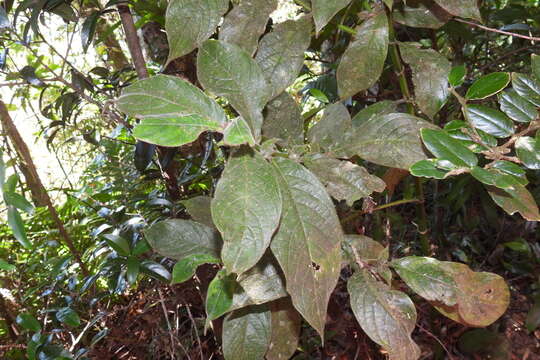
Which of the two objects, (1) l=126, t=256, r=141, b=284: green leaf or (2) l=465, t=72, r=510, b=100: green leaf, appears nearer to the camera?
(2) l=465, t=72, r=510, b=100: green leaf

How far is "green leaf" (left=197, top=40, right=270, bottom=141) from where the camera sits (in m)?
0.56

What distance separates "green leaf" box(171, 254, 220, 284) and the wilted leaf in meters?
0.15

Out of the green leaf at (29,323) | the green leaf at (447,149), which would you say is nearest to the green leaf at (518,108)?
the green leaf at (447,149)

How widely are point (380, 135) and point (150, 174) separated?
80 cm

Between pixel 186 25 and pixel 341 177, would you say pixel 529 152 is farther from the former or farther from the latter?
pixel 186 25

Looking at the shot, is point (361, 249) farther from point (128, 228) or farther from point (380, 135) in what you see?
point (128, 228)

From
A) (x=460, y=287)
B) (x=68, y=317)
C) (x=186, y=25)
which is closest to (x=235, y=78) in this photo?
(x=186, y=25)

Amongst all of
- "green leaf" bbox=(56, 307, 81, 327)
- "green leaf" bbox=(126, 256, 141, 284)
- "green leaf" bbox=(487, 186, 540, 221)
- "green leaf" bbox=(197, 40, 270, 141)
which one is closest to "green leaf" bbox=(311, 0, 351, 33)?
"green leaf" bbox=(197, 40, 270, 141)

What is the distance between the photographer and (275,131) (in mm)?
745

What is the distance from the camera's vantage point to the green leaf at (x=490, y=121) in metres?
0.61

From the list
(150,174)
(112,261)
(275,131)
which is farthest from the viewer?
(150,174)

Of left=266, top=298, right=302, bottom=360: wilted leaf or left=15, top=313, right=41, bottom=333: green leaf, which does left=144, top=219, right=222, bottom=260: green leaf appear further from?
left=15, top=313, right=41, bottom=333: green leaf

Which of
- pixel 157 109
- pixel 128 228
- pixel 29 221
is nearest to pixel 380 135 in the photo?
pixel 157 109

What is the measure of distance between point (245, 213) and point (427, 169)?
24cm
